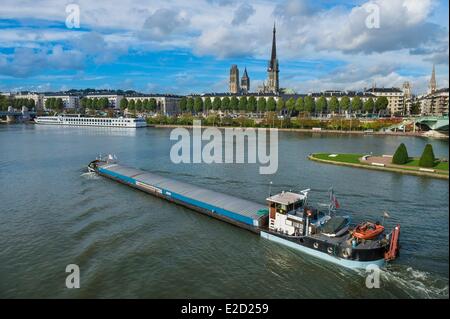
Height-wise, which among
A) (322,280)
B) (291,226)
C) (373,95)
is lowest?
(322,280)

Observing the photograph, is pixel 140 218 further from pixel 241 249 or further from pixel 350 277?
pixel 350 277

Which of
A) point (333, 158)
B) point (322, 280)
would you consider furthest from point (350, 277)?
point (333, 158)

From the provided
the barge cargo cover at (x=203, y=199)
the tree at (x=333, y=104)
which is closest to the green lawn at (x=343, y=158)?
the barge cargo cover at (x=203, y=199)

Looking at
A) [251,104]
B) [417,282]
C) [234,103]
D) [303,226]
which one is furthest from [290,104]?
[417,282]

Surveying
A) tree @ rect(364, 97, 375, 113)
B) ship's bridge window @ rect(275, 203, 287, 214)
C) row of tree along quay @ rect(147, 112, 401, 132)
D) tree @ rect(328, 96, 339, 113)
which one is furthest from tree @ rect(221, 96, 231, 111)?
ship's bridge window @ rect(275, 203, 287, 214)

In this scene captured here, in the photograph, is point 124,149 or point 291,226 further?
point 124,149

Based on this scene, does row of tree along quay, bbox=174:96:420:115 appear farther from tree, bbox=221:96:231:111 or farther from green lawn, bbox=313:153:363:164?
green lawn, bbox=313:153:363:164

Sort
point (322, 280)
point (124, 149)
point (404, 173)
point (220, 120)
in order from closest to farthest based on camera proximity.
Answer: point (322, 280), point (404, 173), point (124, 149), point (220, 120)
